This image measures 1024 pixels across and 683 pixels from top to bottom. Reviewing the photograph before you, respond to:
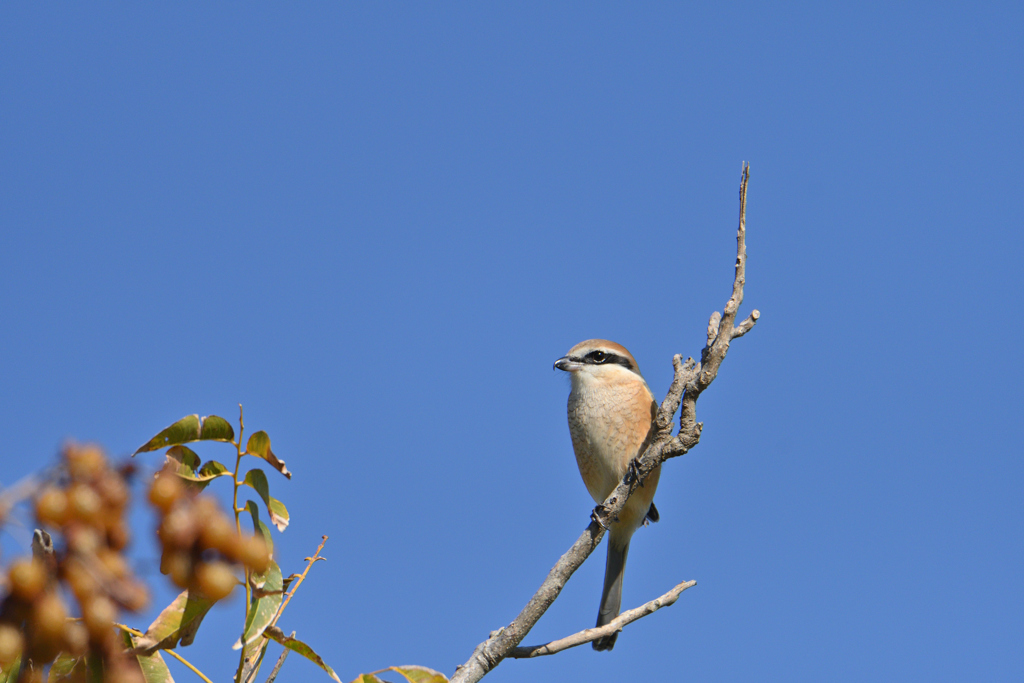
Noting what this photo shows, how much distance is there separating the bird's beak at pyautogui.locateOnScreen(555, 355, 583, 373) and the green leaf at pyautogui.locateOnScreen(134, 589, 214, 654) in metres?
3.48

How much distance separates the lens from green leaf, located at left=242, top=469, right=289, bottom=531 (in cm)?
168

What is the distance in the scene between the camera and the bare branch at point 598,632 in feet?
8.10

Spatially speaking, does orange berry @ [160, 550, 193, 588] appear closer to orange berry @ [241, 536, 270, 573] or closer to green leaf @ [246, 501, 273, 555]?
orange berry @ [241, 536, 270, 573]

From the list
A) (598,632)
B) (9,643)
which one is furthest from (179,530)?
(598,632)

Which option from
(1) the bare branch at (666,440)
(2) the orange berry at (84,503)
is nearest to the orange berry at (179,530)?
(2) the orange berry at (84,503)

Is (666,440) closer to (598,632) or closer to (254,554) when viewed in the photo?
(598,632)

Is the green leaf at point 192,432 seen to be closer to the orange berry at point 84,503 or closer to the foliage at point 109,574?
the foliage at point 109,574

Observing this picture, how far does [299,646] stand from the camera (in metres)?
1.80

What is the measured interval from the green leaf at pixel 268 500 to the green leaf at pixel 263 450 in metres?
0.03

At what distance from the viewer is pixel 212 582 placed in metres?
1.30

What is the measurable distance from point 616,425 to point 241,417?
3.15 m

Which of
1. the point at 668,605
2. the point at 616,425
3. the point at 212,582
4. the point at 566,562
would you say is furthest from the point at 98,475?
the point at 616,425

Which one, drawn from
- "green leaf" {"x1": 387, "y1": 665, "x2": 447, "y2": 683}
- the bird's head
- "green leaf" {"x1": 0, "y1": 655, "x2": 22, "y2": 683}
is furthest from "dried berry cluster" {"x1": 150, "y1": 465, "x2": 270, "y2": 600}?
the bird's head

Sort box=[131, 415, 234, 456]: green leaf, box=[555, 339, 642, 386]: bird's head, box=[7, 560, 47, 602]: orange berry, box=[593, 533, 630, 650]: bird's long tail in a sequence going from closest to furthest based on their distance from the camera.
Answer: box=[7, 560, 47, 602]: orange berry, box=[131, 415, 234, 456]: green leaf, box=[593, 533, 630, 650]: bird's long tail, box=[555, 339, 642, 386]: bird's head
